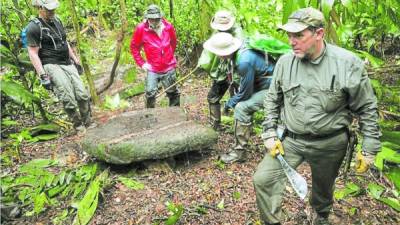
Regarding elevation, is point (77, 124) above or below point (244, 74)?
below

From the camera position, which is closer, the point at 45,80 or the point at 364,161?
the point at 364,161

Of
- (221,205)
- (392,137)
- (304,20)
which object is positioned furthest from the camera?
(221,205)

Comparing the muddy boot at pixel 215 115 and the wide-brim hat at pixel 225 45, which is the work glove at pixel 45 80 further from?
the wide-brim hat at pixel 225 45

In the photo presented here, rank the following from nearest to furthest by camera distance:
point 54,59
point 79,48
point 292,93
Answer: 1. point 292,93
2. point 54,59
3. point 79,48

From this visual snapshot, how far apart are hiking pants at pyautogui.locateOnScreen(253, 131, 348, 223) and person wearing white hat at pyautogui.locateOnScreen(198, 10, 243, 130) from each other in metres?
2.07

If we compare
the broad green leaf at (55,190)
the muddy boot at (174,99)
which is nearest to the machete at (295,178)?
the broad green leaf at (55,190)

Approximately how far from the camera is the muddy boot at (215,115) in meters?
6.96

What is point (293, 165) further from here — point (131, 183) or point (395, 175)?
point (131, 183)

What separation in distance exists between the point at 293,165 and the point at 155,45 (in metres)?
4.24

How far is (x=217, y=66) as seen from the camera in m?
6.35

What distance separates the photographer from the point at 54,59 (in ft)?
22.5

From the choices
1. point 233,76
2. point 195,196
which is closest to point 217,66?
point 233,76

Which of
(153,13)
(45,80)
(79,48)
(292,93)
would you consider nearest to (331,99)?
(292,93)

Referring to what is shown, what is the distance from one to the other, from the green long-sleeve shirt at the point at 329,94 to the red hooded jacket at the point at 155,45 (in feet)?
13.1
